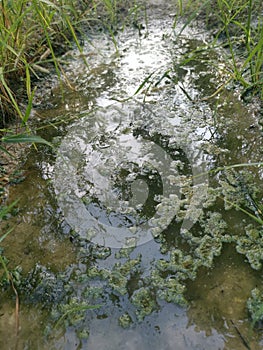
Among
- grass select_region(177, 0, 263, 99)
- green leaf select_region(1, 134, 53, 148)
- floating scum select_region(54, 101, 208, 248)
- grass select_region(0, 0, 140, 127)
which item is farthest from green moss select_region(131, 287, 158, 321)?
grass select_region(177, 0, 263, 99)

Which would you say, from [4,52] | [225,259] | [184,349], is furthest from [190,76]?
[184,349]

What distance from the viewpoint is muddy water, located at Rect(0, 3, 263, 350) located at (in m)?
1.19

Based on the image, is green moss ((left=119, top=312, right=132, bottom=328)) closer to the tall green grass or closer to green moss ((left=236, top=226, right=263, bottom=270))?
green moss ((left=236, top=226, right=263, bottom=270))

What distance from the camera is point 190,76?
7.08 feet

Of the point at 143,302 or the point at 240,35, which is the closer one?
the point at 143,302

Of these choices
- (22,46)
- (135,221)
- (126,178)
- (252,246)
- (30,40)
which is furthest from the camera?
(30,40)

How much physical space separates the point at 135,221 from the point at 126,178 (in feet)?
0.76

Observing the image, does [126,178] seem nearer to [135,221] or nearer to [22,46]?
[135,221]

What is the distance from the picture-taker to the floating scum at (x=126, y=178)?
4.81ft

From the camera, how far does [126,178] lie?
1.64 m

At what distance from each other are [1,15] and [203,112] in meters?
1.08

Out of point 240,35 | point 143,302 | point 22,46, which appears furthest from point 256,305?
point 240,35

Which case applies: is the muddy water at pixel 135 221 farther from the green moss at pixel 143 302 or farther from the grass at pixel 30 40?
the grass at pixel 30 40

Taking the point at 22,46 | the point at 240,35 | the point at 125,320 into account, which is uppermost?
the point at 22,46
